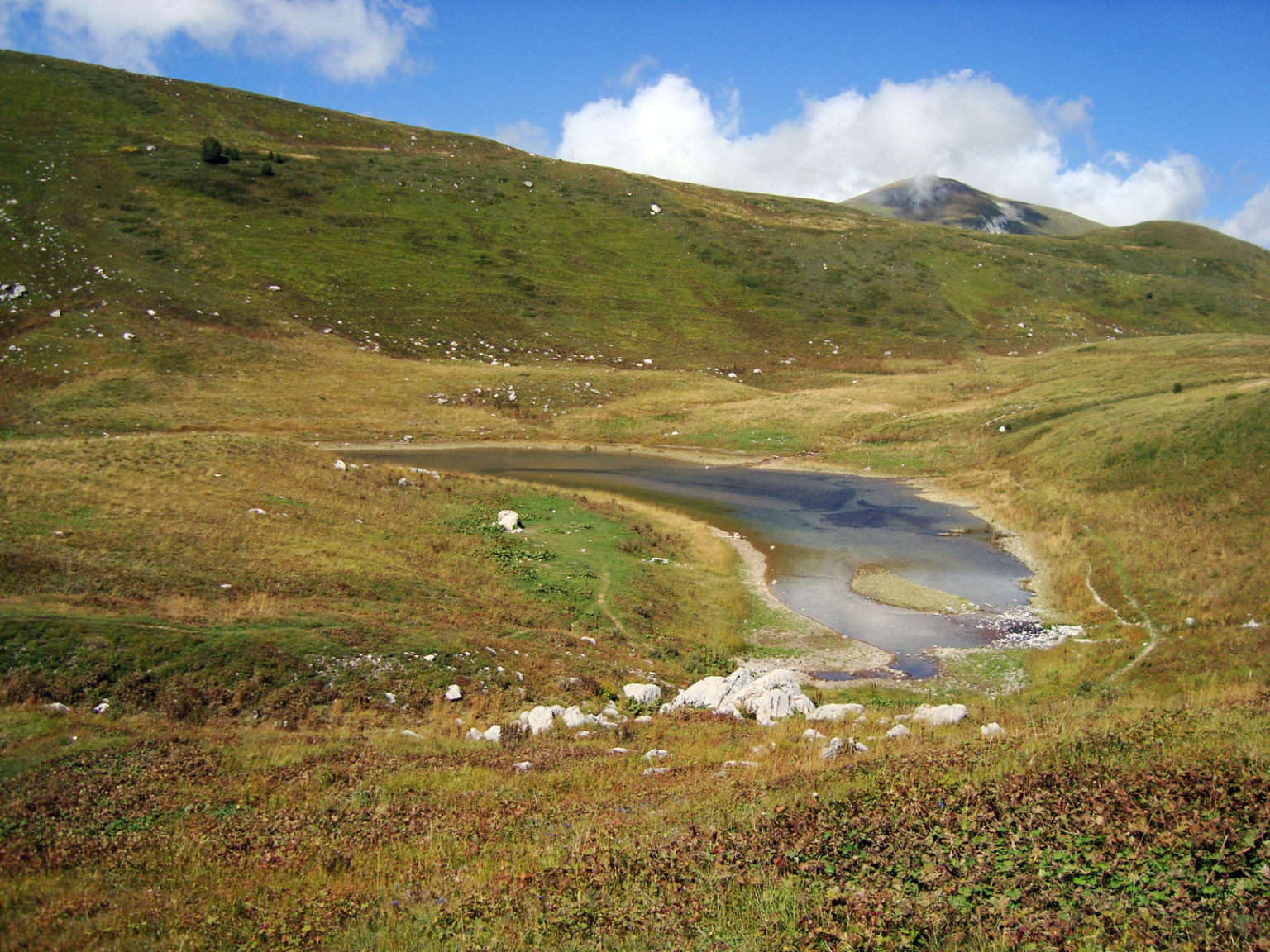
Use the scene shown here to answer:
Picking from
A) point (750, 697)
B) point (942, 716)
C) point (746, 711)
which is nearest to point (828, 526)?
point (750, 697)

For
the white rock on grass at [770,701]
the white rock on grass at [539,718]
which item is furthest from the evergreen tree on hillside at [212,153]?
the white rock on grass at [770,701]

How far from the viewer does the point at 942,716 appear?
16.4m

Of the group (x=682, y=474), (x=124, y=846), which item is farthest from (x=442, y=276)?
(x=124, y=846)

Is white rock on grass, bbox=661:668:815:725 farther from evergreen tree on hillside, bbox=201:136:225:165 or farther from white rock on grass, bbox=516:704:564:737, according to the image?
evergreen tree on hillside, bbox=201:136:225:165

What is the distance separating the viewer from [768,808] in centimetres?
1006

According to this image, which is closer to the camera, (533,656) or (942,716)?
(942,716)

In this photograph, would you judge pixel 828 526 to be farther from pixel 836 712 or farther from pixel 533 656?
pixel 836 712

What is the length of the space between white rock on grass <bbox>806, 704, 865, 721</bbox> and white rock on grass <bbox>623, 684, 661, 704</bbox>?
374cm

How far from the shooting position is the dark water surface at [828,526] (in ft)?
95.0

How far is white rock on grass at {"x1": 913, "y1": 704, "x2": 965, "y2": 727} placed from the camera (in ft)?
53.0

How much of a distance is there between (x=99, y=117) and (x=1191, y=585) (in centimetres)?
13710

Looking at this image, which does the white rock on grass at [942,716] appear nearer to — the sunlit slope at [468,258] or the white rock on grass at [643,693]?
the white rock on grass at [643,693]

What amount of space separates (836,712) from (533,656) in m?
8.00

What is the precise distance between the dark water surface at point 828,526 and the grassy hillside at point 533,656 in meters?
2.35
